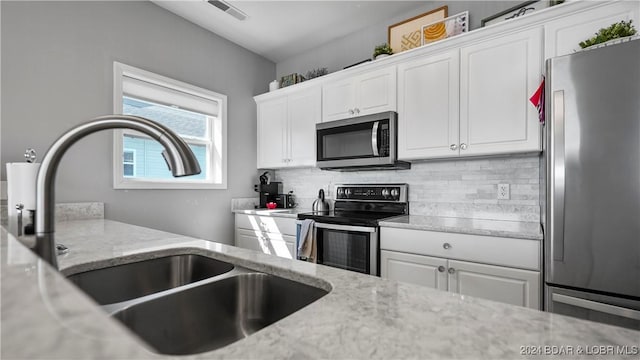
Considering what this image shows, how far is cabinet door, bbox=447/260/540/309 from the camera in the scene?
5.61ft

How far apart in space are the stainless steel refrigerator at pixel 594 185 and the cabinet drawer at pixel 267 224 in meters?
1.95

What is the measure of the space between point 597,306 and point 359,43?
2844mm

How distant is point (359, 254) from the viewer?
2.31 m

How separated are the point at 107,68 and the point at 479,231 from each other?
2949mm

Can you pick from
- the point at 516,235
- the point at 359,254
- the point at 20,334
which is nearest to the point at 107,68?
the point at 359,254

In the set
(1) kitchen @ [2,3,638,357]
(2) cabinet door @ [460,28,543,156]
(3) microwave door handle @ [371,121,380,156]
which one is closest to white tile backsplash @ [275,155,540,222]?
(1) kitchen @ [2,3,638,357]

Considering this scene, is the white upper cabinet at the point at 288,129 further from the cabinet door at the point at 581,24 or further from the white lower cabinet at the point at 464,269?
the cabinet door at the point at 581,24

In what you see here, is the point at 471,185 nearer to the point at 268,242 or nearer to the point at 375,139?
the point at 375,139

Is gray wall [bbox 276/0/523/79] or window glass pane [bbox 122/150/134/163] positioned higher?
gray wall [bbox 276/0/523/79]

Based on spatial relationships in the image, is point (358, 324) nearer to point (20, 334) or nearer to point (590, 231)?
point (20, 334)

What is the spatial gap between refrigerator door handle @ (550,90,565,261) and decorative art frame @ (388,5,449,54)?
1.45 metres

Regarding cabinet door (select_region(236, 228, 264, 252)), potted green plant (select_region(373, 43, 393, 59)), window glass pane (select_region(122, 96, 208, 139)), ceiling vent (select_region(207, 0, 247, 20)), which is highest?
ceiling vent (select_region(207, 0, 247, 20))

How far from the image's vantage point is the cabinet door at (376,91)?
2.60m

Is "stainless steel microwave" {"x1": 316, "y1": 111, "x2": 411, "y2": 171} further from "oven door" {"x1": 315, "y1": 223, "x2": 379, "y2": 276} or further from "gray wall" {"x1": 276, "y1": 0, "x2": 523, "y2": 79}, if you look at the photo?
"gray wall" {"x1": 276, "y1": 0, "x2": 523, "y2": 79}
